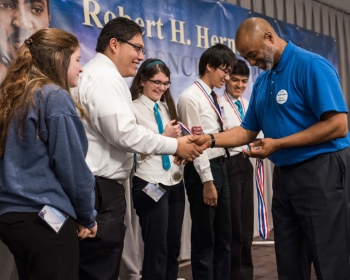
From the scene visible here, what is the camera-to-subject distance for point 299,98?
1.75 meters

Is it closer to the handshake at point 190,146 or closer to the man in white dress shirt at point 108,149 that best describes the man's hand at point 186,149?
the handshake at point 190,146

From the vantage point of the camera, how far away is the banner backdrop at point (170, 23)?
3.00 meters

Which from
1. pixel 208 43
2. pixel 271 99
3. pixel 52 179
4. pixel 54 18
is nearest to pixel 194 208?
pixel 271 99

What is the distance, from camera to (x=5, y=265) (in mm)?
2590

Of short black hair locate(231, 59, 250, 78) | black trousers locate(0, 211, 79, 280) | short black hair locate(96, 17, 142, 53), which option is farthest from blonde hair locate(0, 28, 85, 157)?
short black hair locate(231, 59, 250, 78)

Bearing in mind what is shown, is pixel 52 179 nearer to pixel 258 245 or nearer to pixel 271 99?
pixel 271 99

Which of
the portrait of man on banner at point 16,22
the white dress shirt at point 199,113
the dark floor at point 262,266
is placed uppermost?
the portrait of man on banner at point 16,22

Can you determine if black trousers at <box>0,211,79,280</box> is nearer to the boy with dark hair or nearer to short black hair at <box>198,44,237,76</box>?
the boy with dark hair

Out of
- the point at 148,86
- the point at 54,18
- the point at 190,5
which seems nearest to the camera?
the point at 148,86

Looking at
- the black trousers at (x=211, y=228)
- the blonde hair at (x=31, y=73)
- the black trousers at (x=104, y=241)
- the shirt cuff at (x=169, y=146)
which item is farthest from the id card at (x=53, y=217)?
the black trousers at (x=211, y=228)

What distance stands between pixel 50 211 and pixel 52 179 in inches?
4.0

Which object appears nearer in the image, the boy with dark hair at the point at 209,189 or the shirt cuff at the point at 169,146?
the shirt cuff at the point at 169,146

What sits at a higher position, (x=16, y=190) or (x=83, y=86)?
(x=83, y=86)

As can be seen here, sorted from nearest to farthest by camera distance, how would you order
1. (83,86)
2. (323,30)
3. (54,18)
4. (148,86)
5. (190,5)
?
(83,86)
(148,86)
(54,18)
(190,5)
(323,30)
